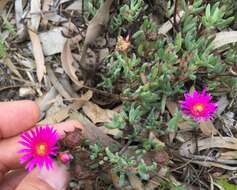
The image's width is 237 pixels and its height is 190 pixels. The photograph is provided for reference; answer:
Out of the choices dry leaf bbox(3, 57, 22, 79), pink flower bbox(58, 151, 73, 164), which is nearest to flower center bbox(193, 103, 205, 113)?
pink flower bbox(58, 151, 73, 164)

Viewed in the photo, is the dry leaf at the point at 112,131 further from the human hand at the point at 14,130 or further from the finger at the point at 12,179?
the finger at the point at 12,179

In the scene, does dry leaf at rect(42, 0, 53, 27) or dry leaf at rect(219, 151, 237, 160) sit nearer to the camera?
dry leaf at rect(219, 151, 237, 160)

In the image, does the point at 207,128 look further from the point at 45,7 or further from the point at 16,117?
the point at 45,7

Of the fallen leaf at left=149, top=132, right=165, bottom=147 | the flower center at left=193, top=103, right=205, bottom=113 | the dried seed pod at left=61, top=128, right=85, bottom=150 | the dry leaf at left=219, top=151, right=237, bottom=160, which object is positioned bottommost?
the dry leaf at left=219, top=151, right=237, bottom=160

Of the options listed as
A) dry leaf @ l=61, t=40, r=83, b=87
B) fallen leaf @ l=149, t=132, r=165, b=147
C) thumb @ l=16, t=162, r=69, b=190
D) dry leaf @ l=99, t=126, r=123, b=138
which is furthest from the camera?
dry leaf @ l=61, t=40, r=83, b=87

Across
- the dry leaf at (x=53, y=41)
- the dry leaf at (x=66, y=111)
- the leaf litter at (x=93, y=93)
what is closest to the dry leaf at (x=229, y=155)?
the leaf litter at (x=93, y=93)

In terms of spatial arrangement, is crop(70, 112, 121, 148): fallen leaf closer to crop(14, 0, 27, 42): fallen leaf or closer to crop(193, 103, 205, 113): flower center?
crop(193, 103, 205, 113): flower center
